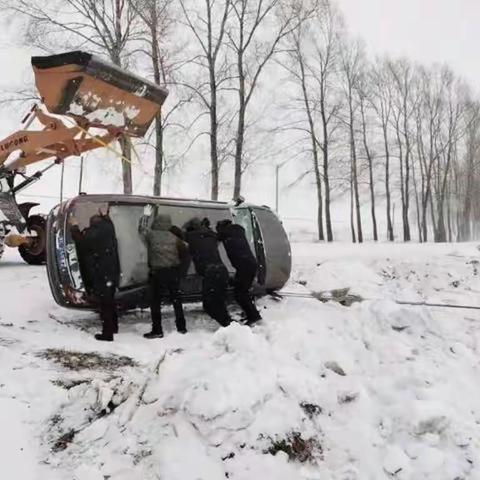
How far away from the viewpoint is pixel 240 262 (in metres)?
7.49

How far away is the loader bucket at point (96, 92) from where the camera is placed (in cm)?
714

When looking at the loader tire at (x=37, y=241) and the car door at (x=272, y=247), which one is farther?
the loader tire at (x=37, y=241)

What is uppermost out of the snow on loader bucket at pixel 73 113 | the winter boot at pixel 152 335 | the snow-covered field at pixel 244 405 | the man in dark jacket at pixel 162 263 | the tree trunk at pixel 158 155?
the tree trunk at pixel 158 155

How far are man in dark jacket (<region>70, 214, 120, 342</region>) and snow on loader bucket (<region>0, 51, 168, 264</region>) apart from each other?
1936 mm

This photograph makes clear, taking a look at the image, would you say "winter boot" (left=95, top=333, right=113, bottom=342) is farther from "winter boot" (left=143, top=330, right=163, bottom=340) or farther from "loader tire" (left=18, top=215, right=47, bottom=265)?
"loader tire" (left=18, top=215, right=47, bottom=265)

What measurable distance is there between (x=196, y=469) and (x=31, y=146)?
760 centimetres

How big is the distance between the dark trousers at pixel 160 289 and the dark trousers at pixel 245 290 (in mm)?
885

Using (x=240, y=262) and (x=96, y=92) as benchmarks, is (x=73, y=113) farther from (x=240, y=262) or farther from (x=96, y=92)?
(x=240, y=262)

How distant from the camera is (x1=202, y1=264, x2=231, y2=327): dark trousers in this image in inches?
282

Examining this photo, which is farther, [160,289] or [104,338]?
[160,289]

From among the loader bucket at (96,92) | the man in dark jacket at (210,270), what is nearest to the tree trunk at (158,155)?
the loader bucket at (96,92)

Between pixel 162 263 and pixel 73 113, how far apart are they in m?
2.66

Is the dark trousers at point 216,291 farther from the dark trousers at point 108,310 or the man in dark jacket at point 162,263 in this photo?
the dark trousers at point 108,310

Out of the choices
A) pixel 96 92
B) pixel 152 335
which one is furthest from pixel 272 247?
pixel 96 92
